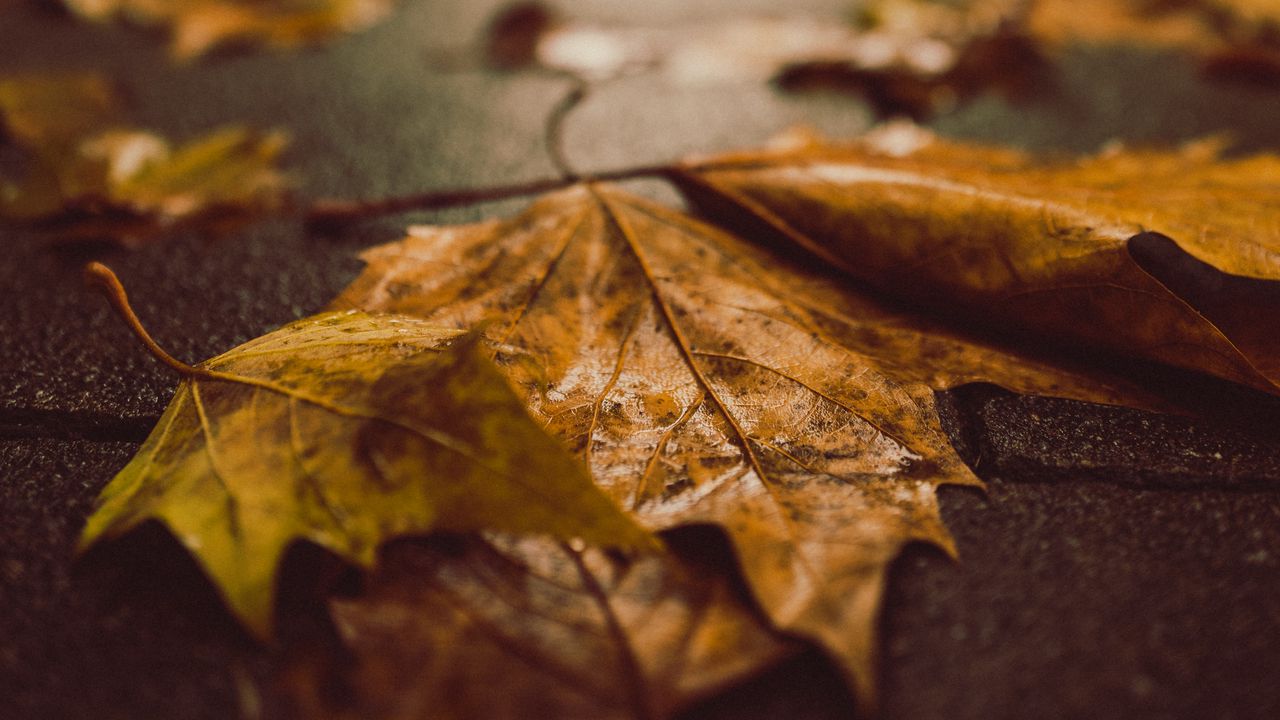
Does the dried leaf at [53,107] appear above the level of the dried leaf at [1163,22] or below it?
above

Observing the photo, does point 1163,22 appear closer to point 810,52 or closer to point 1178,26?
point 1178,26

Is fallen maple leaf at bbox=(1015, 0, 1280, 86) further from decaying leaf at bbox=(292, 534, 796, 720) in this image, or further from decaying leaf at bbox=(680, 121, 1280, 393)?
decaying leaf at bbox=(292, 534, 796, 720)

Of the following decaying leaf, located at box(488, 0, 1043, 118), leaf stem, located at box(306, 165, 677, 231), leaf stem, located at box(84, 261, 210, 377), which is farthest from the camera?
decaying leaf, located at box(488, 0, 1043, 118)

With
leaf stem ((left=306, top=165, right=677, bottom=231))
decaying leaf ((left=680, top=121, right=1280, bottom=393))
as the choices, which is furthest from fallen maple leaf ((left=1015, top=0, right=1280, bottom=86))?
leaf stem ((left=306, top=165, right=677, bottom=231))

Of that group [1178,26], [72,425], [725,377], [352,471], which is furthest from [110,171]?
[1178,26]

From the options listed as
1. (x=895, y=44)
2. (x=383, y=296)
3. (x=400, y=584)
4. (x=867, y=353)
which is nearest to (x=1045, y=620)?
(x=867, y=353)

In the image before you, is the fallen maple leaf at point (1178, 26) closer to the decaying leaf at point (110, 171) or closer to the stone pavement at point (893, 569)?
the stone pavement at point (893, 569)

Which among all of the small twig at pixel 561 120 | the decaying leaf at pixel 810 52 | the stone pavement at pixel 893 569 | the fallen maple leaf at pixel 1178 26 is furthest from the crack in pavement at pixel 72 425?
the fallen maple leaf at pixel 1178 26
